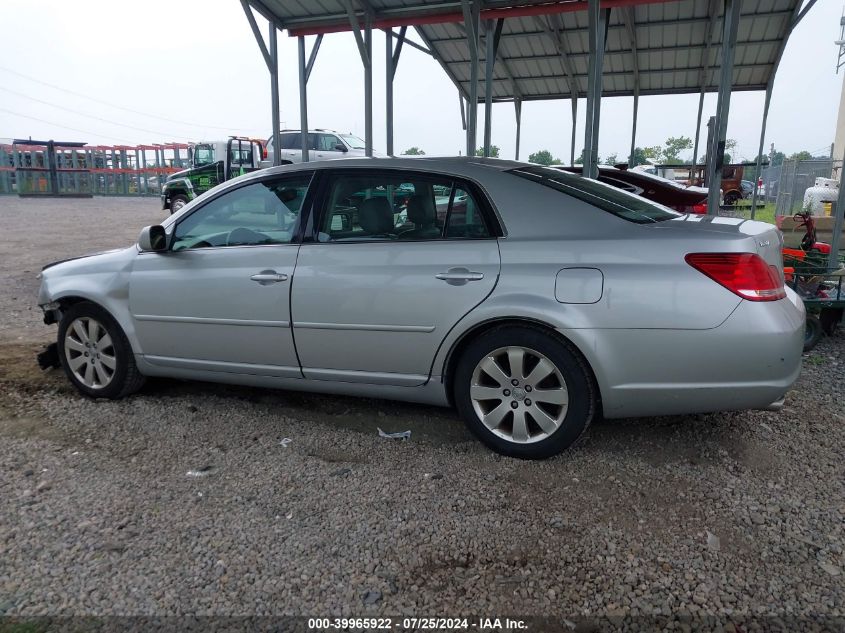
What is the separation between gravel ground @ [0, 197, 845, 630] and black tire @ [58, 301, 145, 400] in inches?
4.0

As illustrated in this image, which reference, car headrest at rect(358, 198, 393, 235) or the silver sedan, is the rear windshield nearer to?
the silver sedan

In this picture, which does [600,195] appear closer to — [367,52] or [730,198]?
[367,52]

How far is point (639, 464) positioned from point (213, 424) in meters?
2.52

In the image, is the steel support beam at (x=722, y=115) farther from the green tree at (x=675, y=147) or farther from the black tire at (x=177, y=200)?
the green tree at (x=675, y=147)

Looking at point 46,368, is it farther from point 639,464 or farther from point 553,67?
point 553,67

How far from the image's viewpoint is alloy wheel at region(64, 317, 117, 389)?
166 inches

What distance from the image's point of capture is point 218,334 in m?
3.84

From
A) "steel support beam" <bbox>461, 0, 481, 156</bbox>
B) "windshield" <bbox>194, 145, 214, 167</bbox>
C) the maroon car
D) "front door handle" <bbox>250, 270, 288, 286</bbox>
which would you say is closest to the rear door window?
"front door handle" <bbox>250, 270, 288, 286</bbox>

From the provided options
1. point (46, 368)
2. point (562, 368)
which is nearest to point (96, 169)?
point (46, 368)

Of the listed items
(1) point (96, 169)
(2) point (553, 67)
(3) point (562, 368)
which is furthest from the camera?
(1) point (96, 169)

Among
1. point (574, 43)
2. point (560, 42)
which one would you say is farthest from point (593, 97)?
point (574, 43)

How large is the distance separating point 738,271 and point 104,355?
12.7 ft

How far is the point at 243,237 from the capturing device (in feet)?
12.8

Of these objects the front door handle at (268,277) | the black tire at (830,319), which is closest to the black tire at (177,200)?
the front door handle at (268,277)
